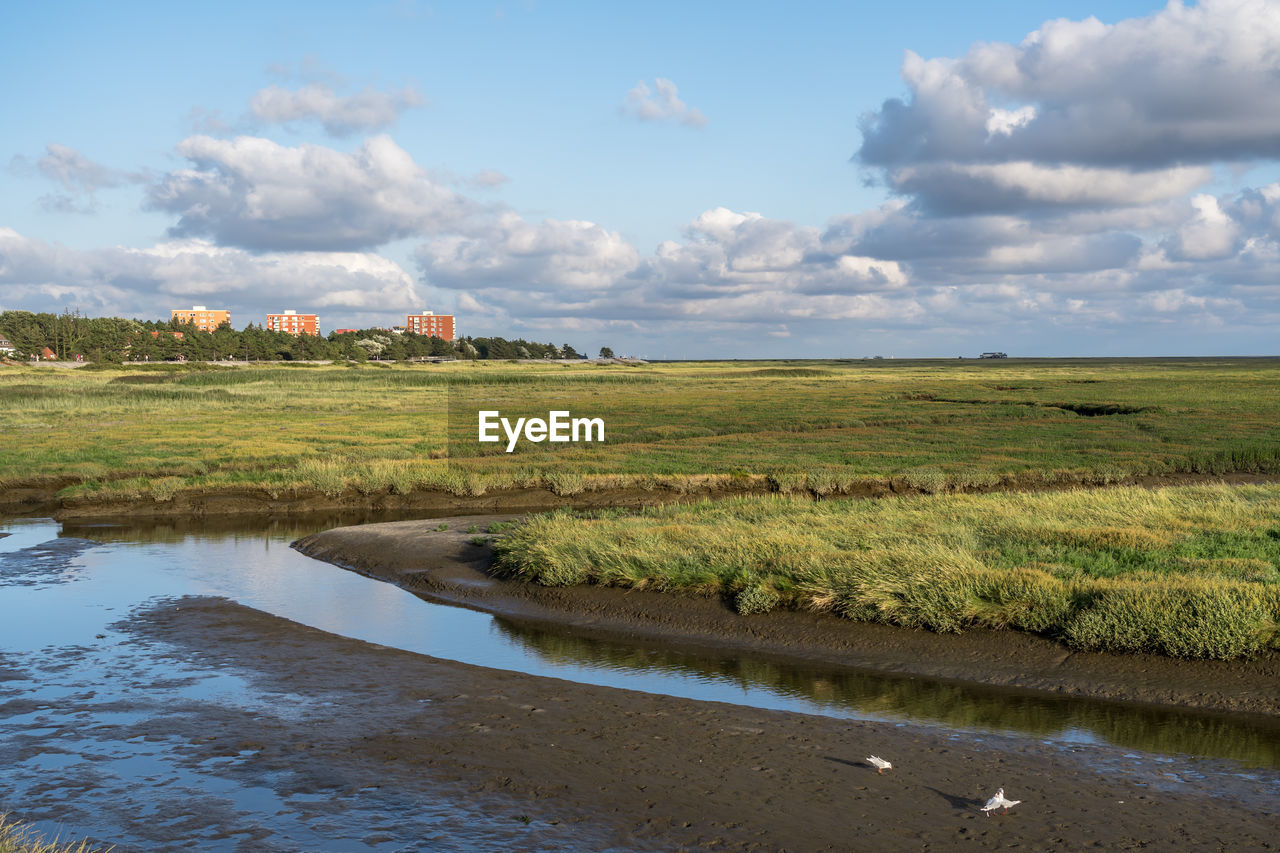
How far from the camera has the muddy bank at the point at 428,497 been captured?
28.9 metres

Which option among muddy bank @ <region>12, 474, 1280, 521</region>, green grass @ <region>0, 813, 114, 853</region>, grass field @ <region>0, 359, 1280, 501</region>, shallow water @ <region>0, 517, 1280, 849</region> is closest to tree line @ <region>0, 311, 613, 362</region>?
grass field @ <region>0, 359, 1280, 501</region>

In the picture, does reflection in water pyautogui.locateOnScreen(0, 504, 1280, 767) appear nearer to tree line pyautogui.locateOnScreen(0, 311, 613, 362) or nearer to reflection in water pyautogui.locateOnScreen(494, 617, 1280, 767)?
reflection in water pyautogui.locateOnScreen(494, 617, 1280, 767)

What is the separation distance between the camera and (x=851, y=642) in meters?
14.0

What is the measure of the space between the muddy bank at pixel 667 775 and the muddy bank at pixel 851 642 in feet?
8.32

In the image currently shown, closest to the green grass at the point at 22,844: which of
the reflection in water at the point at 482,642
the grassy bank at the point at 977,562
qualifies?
the reflection in water at the point at 482,642

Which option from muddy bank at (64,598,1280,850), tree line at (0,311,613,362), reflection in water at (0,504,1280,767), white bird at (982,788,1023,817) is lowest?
reflection in water at (0,504,1280,767)

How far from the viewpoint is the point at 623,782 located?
8695 millimetres

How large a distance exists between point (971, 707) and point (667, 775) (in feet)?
14.5

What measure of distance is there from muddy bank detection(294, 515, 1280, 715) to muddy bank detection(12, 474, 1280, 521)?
9666mm

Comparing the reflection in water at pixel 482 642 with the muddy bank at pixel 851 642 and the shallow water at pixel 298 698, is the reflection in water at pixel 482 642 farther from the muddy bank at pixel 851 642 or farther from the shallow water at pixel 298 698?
the muddy bank at pixel 851 642

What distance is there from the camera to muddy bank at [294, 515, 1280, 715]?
11695mm

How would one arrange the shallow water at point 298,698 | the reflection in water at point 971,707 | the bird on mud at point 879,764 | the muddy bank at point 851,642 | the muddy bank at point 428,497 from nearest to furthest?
the shallow water at point 298,698
the bird on mud at point 879,764
the reflection in water at point 971,707
the muddy bank at point 851,642
the muddy bank at point 428,497

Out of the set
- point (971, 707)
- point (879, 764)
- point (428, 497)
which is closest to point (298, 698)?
point (879, 764)

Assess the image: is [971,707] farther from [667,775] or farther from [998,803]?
[667,775]
